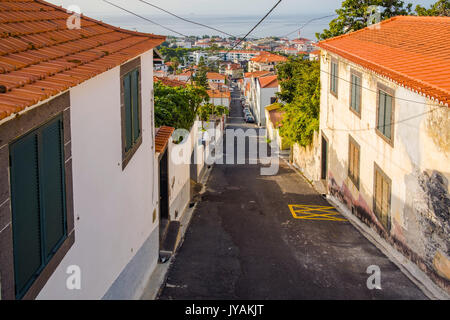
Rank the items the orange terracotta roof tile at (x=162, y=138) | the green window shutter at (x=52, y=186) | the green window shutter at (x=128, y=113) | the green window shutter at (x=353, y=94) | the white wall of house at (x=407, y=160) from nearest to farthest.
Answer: the green window shutter at (x=52, y=186) < the green window shutter at (x=128, y=113) < the white wall of house at (x=407, y=160) < the orange terracotta roof tile at (x=162, y=138) < the green window shutter at (x=353, y=94)

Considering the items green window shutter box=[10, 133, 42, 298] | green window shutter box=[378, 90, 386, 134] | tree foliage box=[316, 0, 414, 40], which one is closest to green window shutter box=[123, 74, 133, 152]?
green window shutter box=[10, 133, 42, 298]

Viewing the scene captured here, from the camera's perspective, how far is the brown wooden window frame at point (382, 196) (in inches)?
504

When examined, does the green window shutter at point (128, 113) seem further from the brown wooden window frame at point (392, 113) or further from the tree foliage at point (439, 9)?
the tree foliage at point (439, 9)

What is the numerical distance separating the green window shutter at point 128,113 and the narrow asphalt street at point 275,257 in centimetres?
308

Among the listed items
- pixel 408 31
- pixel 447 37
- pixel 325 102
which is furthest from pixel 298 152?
pixel 447 37

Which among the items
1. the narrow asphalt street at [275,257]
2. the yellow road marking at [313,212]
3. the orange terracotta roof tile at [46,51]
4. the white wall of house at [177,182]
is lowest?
the yellow road marking at [313,212]

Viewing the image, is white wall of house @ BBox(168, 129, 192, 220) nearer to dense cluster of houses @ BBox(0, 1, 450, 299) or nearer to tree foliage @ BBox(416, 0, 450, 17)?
dense cluster of houses @ BBox(0, 1, 450, 299)

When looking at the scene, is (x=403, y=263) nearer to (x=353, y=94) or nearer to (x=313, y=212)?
(x=313, y=212)

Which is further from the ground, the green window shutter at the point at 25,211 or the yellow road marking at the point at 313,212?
the green window shutter at the point at 25,211

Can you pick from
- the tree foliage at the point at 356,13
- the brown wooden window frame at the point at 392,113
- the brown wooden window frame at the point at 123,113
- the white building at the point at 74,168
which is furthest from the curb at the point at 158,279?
the tree foliage at the point at 356,13

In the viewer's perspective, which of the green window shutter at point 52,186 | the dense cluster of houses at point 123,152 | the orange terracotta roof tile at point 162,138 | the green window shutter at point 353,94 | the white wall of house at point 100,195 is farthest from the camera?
the green window shutter at point 353,94

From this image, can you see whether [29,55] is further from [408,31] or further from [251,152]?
[251,152]

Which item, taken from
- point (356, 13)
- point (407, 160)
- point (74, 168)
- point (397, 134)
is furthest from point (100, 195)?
point (356, 13)
